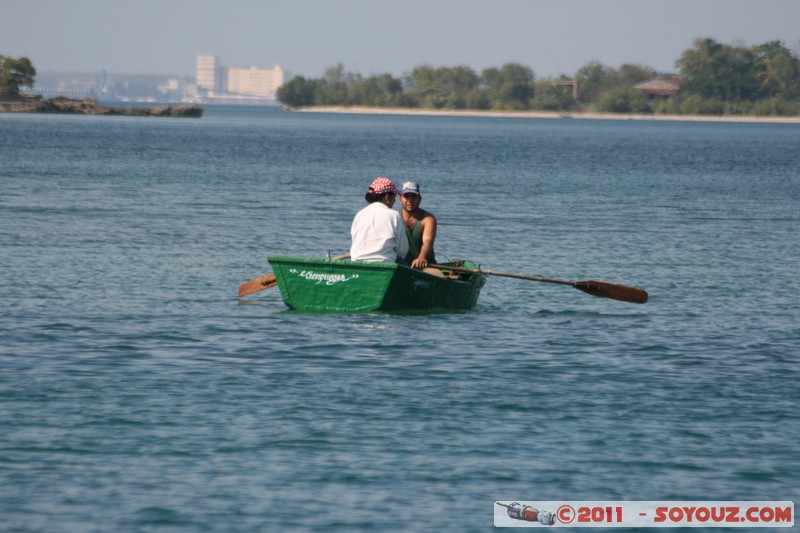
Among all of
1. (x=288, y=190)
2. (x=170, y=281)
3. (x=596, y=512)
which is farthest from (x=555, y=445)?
(x=288, y=190)

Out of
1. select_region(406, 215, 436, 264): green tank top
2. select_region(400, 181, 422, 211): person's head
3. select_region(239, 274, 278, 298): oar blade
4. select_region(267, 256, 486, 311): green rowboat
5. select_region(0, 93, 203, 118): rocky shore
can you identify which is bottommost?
select_region(0, 93, 203, 118): rocky shore

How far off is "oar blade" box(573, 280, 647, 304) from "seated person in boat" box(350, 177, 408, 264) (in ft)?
11.7

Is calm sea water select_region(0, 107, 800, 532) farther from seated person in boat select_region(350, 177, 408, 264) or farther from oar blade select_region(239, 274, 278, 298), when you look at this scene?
seated person in boat select_region(350, 177, 408, 264)

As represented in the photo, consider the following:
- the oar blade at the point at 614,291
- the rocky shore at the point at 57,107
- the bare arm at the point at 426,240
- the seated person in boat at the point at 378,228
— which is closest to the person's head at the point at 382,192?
the seated person in boat at the point at 378,228

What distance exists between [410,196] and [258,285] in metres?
3.05

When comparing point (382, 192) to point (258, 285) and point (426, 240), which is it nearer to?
point (426, 240)

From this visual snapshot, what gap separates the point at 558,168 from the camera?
68.3m

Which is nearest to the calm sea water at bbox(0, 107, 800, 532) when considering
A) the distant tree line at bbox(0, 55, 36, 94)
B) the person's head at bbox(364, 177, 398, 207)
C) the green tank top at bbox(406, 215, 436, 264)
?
the green tank top at bbox(406, 215, 436, 264)

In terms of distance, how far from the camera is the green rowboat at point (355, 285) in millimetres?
16828

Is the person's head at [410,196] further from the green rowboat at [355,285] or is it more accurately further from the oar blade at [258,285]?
the oar blade at [258,285]

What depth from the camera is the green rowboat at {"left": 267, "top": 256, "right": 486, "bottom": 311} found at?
1683 cm

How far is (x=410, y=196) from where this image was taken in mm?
17719

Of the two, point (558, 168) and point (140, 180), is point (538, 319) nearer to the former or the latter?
point (140, 180)

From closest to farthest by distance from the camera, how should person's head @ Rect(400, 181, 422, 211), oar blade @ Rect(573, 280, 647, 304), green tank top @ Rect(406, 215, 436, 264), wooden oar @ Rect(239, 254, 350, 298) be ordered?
1. person's head @ Rect(400, 181, 422, 211)
2. green tank top @ Rect(406, 215, 436, 264)
3. wooden oar @ Rect(239, 254, 350, 298)
4. oar blade @ Rect(573, 280, 647, 304)
